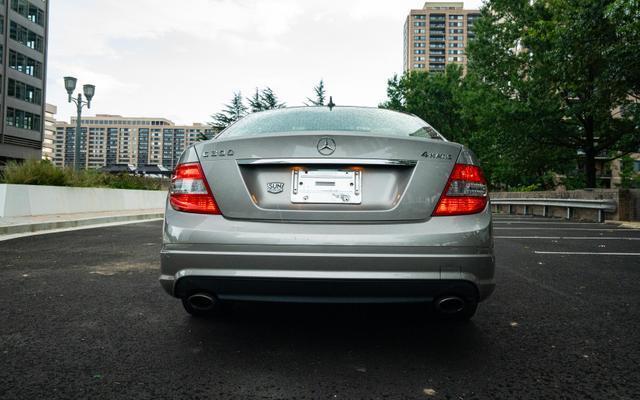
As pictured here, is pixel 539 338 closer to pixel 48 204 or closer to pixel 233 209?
pixel 233 209

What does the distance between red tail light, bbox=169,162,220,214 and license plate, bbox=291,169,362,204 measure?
448 millimetres

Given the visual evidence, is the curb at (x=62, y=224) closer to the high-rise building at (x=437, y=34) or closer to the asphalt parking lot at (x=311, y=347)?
the asphalt parking lot at (x=311, y=347)

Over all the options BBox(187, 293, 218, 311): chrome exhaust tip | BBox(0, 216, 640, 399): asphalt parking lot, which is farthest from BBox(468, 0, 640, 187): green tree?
BBox(187, 293, 218, 311): chrome exhaust tip

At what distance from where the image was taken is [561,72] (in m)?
16.2

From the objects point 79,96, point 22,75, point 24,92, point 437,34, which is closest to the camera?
point 79,96

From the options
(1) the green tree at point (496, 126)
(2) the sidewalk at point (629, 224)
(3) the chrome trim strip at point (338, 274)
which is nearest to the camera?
(3) the chrome trim strip at point (338, 274)

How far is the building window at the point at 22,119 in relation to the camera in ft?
166

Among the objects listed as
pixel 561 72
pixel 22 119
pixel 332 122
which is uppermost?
pixel 22 119

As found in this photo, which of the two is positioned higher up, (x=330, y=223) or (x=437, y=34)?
(x=437, y=34)

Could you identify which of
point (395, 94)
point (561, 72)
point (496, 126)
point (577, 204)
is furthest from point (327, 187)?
point (395, 94)

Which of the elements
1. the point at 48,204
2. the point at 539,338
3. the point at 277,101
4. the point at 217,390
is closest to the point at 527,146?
the point at 48,204

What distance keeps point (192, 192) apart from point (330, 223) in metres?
0.78

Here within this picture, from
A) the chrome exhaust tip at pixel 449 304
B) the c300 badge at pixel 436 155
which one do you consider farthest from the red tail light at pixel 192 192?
the chrome exhaust tip at pixel 449 304

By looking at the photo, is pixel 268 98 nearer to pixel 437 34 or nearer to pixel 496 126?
pixel 496 126
